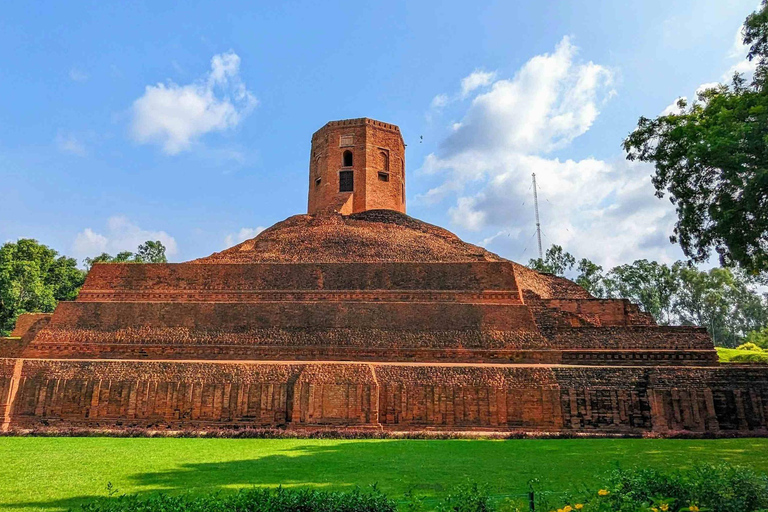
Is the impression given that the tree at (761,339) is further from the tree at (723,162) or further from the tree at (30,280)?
the tree at (30,280)

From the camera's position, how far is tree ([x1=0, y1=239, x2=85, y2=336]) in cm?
3228

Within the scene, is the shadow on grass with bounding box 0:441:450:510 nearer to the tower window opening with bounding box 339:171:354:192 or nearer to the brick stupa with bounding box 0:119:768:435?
the brick stupa with bounding box 0:119:768:435

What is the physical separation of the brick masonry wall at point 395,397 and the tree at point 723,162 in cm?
358

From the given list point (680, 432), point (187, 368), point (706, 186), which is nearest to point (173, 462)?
point (187, 368)

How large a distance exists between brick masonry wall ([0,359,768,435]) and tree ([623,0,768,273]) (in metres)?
3.58

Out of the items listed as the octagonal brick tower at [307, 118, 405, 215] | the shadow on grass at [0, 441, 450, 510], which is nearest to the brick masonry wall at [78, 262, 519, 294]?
the shadow on grass at [0, 441, 450, 510]

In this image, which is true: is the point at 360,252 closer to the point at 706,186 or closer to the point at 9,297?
the point at 706,186

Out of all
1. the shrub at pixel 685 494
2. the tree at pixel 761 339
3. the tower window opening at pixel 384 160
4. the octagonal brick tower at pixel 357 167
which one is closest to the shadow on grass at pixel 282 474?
the shrub at pixel 685 494

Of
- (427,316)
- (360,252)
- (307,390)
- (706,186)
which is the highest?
(360,252)

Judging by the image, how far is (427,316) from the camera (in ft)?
55.8

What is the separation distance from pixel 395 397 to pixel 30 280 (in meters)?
30.1

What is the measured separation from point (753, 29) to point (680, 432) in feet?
30.7

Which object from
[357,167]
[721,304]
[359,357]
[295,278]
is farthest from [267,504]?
[721,304]

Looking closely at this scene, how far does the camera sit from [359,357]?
16062 mm
